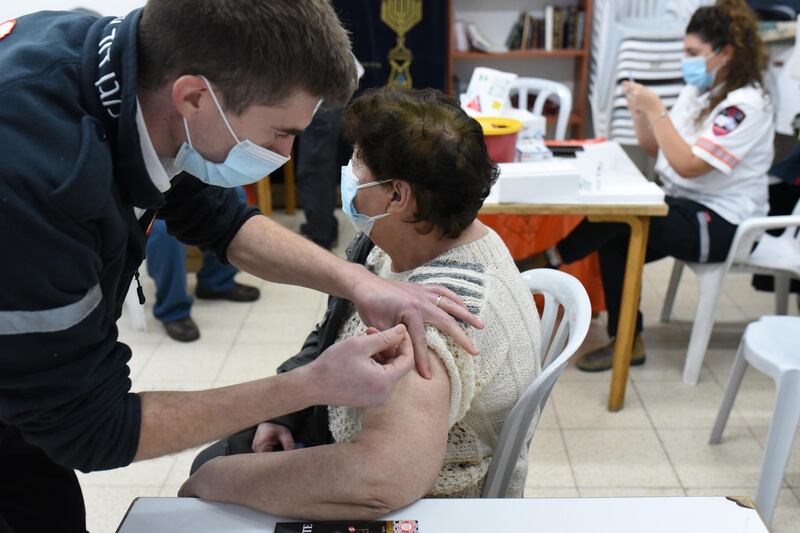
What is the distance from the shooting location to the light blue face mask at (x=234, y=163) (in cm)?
104

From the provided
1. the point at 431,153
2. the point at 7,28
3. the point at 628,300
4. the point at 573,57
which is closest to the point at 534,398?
the point at 431,153

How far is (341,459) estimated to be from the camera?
3.61 feet

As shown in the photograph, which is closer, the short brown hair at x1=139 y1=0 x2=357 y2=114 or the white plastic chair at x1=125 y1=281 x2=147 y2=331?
the short brown hair at x1=139 y1=0 x2=357 y2=114

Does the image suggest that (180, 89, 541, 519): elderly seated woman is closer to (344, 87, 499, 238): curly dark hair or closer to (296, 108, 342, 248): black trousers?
(344, 87, 499, 238): curly dark hair

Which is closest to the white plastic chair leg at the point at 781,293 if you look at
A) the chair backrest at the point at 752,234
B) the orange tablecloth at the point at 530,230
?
the chair backrest at the point at 752,234

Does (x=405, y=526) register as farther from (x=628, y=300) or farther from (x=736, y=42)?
(x=736, y=42)

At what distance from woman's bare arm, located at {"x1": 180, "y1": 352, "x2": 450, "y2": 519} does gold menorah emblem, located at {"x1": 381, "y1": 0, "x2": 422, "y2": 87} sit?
11.3 ft

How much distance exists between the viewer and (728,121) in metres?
2.63

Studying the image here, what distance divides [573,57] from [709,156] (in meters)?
2.46

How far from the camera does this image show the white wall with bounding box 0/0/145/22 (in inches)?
143

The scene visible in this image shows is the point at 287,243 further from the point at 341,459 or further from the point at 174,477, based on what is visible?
the point at 174,477

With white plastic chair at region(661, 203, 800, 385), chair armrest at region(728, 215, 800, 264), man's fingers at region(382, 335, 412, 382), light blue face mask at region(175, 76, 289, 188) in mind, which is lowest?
white plastic chair at region(661, 203, 800, 385)

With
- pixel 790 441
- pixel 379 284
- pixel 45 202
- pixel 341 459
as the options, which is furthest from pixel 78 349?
pixel 790 441

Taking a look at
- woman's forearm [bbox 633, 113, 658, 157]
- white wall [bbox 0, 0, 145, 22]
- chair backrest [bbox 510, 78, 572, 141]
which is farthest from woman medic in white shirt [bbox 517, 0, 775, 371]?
white wall [bbox 0, 0, 145, 22]
